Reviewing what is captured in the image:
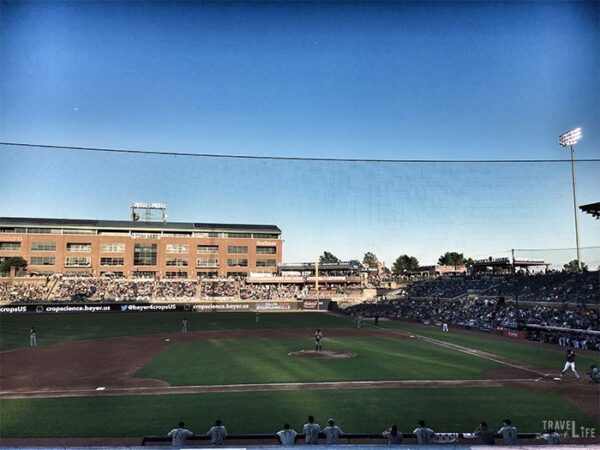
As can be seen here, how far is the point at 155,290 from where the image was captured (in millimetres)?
62906

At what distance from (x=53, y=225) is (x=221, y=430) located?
6733cm

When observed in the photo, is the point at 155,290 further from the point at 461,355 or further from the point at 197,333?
the point at 461,355

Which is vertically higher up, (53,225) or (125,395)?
(53,225)

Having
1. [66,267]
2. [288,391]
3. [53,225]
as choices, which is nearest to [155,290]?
[66,267]

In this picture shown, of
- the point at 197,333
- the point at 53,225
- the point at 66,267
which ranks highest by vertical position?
the point at 53,225

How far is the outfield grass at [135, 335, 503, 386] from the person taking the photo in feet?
56.3

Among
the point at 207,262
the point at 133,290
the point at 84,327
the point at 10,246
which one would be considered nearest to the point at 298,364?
the point at 84,327

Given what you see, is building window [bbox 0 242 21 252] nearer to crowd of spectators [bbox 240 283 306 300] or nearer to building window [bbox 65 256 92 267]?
building window [bbox 65 256 92 267]

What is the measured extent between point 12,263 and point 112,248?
13.3 m

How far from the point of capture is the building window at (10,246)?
6384 cm

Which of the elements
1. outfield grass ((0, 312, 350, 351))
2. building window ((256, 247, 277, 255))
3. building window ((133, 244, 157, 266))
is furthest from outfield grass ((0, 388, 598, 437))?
building window ((256, 247, 277, 255))

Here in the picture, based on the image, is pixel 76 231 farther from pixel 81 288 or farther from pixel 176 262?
pixel 176 262

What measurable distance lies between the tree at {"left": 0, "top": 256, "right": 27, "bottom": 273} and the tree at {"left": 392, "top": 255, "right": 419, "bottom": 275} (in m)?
83.7

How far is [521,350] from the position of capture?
79.8 ft
